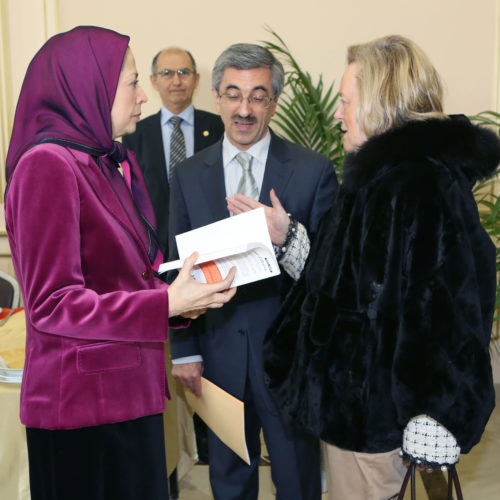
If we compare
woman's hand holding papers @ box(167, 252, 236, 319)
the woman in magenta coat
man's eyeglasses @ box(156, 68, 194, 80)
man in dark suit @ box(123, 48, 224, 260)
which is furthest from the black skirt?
man's eyeglasses @ box(156, 68, 194, 80)

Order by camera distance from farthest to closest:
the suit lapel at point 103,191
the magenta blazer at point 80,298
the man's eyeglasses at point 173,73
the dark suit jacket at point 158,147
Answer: the man's eyeglasses at point 173,73
the dark suit jacket at point 158,147
the suit lapel at point 103,191
the magenta blazer at point 80,298

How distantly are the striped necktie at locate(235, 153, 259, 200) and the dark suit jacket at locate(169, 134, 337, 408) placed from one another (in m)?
0.06

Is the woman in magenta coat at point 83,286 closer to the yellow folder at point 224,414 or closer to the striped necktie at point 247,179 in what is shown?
the yellow folder at point 224,414

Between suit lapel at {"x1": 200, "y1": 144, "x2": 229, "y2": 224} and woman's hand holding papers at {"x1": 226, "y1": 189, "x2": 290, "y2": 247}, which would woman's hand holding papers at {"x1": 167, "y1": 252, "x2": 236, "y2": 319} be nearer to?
woman's hand holding papers at {"x1": 226, "y1": 189, "x2": 290, "y2": 247}

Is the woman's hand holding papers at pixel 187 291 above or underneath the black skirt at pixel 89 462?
above

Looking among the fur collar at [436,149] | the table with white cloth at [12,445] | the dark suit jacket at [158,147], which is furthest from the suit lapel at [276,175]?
the dark suit jacket at [158,147]

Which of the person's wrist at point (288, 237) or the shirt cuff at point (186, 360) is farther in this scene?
the shirt cuff at point (186, 360)

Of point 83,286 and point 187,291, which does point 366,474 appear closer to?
point 187,291

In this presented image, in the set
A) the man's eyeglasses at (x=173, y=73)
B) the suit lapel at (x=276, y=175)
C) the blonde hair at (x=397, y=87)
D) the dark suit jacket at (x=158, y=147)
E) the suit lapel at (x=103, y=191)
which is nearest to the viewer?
the suit lapel at (x=103, y=191)

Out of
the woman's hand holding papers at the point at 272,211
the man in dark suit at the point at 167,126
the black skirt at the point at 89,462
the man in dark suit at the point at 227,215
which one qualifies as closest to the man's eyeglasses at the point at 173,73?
the man in dark suit at the point at 167,126

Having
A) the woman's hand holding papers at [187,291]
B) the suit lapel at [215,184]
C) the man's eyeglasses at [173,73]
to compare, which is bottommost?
the woman's hand holding papers at [187,291]

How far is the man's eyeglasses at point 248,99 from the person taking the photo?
2.06 metres

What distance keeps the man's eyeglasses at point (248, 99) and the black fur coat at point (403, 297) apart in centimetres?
69

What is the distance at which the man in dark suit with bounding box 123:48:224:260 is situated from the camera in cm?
328
